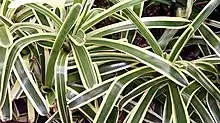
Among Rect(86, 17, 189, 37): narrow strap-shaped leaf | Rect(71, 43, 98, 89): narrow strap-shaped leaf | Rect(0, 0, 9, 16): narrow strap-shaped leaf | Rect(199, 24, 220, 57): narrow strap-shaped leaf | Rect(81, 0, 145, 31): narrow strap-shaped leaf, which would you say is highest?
Rect(0, 0, 9, 16): narrow strap-shaped leaf

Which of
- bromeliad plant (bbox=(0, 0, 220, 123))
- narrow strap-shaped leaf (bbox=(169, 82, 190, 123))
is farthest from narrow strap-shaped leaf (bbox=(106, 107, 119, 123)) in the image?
narrow strap-shaped leaf (bbox=(169, 82, 190, 123))

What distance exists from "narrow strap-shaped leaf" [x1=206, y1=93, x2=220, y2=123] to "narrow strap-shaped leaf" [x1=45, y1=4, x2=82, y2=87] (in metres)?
0.29

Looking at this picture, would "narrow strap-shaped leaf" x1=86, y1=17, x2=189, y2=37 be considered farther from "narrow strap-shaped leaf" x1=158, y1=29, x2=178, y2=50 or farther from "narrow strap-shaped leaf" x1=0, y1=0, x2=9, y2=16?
"narrow strap-shaped leaf" x1=0, y1=0, x2=9, y2=16

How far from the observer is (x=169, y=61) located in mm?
702

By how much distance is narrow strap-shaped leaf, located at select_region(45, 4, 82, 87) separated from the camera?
0.66 meters

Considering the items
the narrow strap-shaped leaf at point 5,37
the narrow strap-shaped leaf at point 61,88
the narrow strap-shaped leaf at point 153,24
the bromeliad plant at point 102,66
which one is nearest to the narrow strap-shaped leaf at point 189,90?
the bromeliad plant at point 102,66

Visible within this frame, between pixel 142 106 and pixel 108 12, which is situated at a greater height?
pixel 108 12

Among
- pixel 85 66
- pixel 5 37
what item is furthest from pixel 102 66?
pixel 5 37

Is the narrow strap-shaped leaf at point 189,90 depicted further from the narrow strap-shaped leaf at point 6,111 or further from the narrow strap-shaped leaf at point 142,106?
the narrow strap-shaped leaf at point 6,111

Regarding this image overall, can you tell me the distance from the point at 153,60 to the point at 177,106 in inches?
3.6

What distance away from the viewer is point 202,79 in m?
0.71

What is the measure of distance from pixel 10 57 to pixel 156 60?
249 millimetres

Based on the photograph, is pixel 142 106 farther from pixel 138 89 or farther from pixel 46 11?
pixel 46 11

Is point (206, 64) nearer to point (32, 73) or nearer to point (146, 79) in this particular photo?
point (146, 79)
